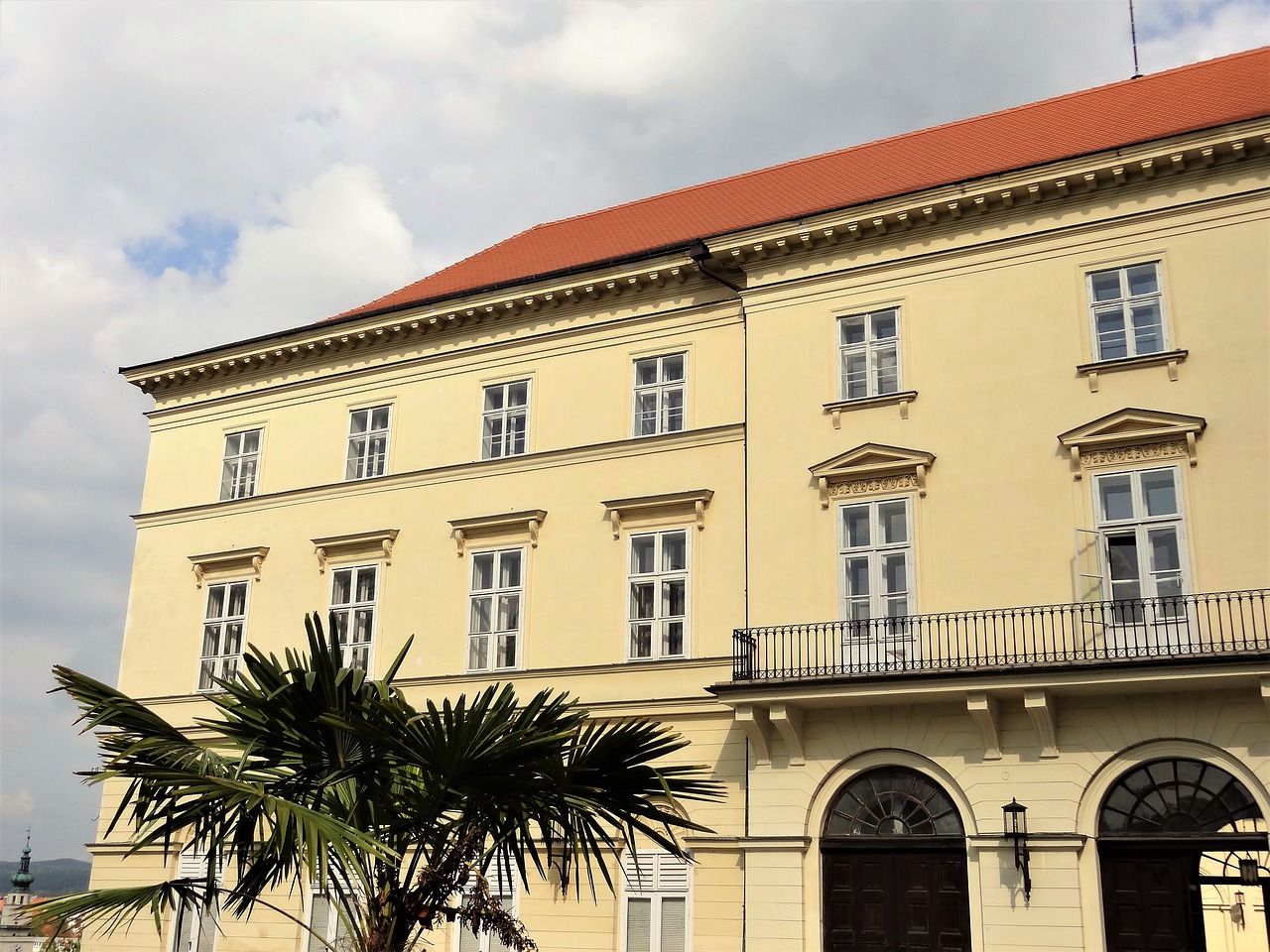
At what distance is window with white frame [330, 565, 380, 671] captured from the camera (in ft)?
73.5

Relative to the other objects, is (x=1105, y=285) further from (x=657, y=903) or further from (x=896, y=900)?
(x=657, y=903)

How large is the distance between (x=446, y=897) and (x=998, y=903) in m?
7.36

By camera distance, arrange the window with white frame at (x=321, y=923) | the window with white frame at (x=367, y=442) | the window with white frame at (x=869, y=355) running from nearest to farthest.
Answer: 1. the window with white frame at (x=869, y=355)
2. the window with white frame at (x=321, y=923)
3. the window with white frame at (x=367, y=442)

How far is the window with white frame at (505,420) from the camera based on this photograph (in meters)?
22.4

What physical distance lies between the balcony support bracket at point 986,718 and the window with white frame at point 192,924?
41.0 ft

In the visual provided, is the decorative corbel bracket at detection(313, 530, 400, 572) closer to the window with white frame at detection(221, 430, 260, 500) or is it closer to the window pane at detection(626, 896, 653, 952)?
the window with white frame at detection(221, 430, 260, 500)

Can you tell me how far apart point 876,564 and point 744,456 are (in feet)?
9.36

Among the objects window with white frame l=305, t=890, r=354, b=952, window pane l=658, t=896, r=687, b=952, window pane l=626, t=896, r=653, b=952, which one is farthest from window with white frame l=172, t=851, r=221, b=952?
window pane l=658, t=896, r=687, b=952

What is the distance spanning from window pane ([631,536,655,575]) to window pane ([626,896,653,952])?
15.6 feet

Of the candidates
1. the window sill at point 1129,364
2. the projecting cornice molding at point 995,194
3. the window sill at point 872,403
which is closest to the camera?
the window sill at point 1129,364

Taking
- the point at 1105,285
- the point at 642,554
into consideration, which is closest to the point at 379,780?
the point at 642,554

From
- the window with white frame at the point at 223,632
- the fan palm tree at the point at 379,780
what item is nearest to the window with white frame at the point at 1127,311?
the fan palm tree at the point at 379,780

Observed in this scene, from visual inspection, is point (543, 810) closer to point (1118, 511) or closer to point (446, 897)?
point (446, 897)

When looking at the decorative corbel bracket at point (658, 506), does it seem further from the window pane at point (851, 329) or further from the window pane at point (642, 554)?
the window pane at point (851, 329)
